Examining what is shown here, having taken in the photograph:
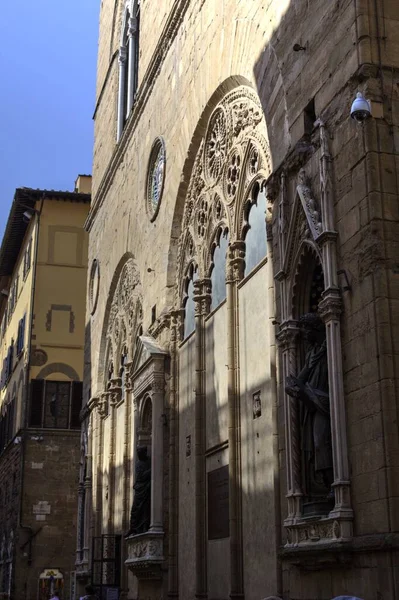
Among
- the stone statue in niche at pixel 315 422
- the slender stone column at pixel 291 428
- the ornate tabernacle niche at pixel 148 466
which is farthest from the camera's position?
the ornate tabernacle niche at pixel 148 466

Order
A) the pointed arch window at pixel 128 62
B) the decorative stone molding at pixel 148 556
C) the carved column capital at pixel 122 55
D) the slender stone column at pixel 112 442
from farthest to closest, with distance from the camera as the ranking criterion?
the carved column capital at pixel 122 55 < the pointed arch window at pixel 128 62 < the slender stone column at pixel 112 442 < the decorative stone molding at pixel 148 556

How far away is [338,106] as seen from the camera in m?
8.75

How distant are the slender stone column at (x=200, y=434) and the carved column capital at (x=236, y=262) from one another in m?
1.31

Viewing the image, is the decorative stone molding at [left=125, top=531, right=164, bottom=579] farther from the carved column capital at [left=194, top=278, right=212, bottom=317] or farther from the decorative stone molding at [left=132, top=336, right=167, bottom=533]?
the carved column capital at [left=194, top=278, right=212, bottom=317]

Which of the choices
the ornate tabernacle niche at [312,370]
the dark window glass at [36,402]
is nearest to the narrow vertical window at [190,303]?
the ornate tabernacle niche at [312,370]

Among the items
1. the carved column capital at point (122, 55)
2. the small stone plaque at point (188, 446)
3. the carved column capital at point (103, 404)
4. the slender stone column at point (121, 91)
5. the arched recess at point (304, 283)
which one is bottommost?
the small stone plaque at point (188, 446)

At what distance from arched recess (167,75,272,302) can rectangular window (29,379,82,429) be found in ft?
55.0

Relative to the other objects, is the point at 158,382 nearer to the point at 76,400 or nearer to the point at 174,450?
the point at 174,450

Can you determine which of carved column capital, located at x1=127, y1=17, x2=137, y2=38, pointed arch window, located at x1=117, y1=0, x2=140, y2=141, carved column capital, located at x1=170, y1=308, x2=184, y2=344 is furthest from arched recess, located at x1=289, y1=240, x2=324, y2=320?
carved column capital, located at x1=127, y1=17, x2=137, y2=38

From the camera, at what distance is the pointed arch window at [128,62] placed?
20438mm

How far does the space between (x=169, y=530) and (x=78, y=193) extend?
20.9m

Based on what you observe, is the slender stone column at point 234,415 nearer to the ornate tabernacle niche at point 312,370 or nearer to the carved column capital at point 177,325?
the ornate tabernacle niche at point 312,370

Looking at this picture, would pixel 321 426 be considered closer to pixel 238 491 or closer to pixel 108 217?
pixel 238 491

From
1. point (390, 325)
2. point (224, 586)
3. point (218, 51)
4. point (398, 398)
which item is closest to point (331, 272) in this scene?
point (390, 325)
